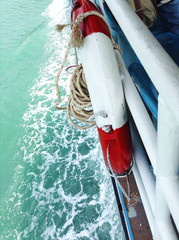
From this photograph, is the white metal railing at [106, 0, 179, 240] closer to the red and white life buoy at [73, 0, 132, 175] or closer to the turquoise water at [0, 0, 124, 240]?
the red and white life buoy at [73, 0, 132, 175]

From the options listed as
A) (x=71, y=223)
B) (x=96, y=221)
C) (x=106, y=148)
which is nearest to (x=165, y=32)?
(x=106, y=148)

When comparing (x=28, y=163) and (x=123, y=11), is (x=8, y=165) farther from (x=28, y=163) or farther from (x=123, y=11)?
(x=123, y=11)

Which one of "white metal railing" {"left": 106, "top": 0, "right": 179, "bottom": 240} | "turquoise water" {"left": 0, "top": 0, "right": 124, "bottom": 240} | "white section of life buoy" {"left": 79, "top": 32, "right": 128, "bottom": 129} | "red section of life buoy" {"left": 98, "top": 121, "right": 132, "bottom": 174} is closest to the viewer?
"white metal railing" {"left": 106, "top": 0, "right": 179, "bottom": 240}

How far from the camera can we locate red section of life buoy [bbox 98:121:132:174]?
4.35 feet

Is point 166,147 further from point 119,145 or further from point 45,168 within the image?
point 45,168

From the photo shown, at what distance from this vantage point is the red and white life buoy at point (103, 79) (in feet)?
3.71

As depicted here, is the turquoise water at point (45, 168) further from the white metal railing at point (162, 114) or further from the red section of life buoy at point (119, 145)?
the white metal railing at point (162, 114)

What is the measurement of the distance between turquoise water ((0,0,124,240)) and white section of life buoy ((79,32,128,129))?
2.17 m

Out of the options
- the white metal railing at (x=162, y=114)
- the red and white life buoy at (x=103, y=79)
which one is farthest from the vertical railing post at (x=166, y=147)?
the red and white life buoy at (x=103, y=79)

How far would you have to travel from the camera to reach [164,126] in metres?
0.49

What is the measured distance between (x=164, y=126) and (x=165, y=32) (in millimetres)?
1329

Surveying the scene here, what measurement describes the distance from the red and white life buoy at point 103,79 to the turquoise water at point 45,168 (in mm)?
2026

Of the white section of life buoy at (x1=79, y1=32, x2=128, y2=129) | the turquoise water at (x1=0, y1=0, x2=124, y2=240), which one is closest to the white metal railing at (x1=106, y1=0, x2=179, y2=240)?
the white section of life buoy at (x1=79, y1=32, x2=128, y2=129)

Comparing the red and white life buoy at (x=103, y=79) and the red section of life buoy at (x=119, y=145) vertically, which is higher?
the red and white life buoy at (x=103, y=79)
